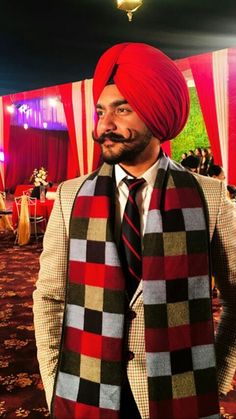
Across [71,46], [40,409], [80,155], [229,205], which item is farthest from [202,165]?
[229,205]

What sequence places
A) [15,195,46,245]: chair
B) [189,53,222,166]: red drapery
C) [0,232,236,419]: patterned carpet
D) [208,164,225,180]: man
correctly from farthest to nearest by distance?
1. [15,195,46,245]: chair
2. [189,53,222,166]: red drapery
3. [208,164,225,180]: man
4. [0,232,236,419]: patterned carpet

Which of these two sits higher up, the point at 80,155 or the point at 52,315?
the point at 80,155

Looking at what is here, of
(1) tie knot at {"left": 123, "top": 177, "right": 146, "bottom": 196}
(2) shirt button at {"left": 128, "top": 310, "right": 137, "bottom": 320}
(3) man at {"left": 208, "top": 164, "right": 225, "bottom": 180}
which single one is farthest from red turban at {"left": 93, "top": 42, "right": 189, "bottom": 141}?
(3) man at {"left": 208, "top": 164, "right": 225, "bottom": 180}

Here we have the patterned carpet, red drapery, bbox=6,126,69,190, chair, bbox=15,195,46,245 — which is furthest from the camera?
red drapery, bbox=6,126,69,190

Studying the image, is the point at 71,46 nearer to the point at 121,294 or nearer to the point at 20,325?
the point at 20,325

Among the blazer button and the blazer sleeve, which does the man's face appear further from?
the blazer button

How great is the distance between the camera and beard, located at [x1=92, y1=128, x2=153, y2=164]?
0.80 m

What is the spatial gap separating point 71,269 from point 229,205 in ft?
1.22

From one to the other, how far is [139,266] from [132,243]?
0.16 feet

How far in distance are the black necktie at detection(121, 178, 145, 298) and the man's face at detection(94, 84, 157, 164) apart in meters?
0.10

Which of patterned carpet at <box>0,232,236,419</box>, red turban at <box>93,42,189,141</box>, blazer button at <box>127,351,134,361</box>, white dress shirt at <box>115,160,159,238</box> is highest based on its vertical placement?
red turban at <box>93,42,189,141</box>

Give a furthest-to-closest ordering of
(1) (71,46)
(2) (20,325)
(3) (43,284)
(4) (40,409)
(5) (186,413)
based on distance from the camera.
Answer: (1) (71,46), (2) (20,325), (4) (40,409), (3) (43,284), (5) (186,413)

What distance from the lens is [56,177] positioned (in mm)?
17547

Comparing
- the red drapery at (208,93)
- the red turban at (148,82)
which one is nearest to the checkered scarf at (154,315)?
the red turban at (148,82)
